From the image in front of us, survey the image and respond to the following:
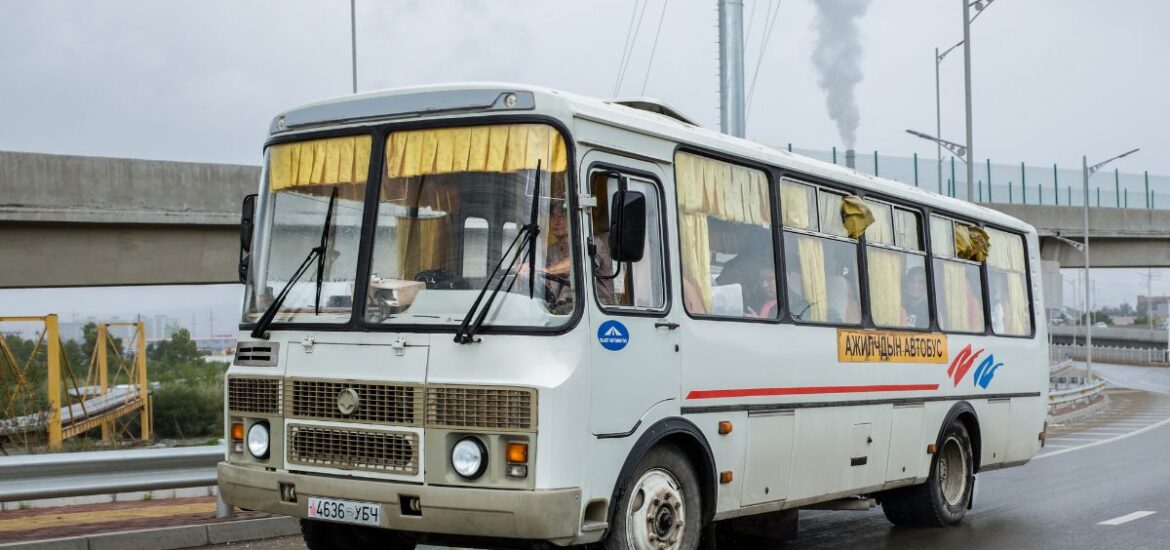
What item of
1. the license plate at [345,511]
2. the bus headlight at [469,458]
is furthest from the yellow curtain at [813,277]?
the license plate at [345,511]

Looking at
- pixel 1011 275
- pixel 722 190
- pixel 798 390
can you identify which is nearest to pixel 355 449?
pixel 722 190

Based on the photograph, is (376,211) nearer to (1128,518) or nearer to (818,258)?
(818,258)

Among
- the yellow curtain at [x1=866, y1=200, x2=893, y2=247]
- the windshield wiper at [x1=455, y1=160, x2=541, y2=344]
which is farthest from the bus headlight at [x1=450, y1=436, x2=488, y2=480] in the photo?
the yellow curtain at [x1=866, y1=200, x2=893, y2=247]

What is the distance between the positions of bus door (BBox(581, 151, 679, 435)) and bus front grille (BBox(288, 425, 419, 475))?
971 mm

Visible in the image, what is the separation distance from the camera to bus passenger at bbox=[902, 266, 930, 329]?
11.1 meters

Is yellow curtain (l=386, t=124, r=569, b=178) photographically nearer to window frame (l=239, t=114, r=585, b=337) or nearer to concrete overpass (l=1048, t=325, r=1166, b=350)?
window frame (l=239, t=114, r=585, b=337)

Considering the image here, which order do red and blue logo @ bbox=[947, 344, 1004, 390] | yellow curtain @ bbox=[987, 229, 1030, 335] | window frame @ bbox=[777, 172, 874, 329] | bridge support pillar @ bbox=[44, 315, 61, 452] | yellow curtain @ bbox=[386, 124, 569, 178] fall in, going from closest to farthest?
yellow curtain @ bbox=[386, 124, 569, 178] < window frame @ bbox=[777, 172, 874, 329] < red and blue logo @ bbox=[947, 344, 1004, 390] < yellow curtain @ bbox=[987, 229, 1030, 335] < bridge support pillar @ bbox=[44, 315, 61, 452]

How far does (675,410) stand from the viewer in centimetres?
775

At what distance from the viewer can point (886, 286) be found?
10727mm

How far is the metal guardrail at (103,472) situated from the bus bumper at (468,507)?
315 centimetres

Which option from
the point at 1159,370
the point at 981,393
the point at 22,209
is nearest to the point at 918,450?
the point at 981,393

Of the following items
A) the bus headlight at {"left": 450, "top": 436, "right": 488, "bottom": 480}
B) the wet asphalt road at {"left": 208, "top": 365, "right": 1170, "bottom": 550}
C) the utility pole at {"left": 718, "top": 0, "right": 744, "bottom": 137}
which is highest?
the utility pole at {"left": 718, "top": 0, "right": 744, "bottom": 137}

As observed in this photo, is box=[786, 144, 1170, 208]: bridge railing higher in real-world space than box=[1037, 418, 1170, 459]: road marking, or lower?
higher

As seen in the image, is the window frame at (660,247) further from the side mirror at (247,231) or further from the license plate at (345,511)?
the side mirror at (247,231)
